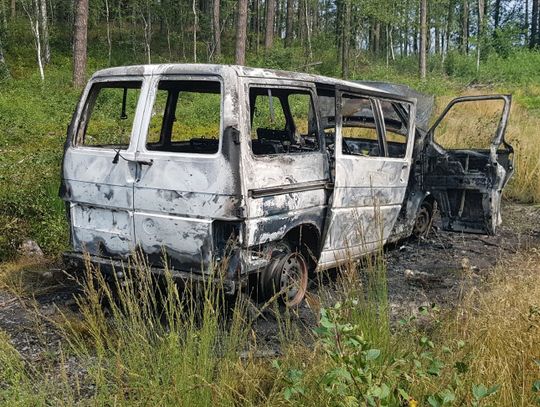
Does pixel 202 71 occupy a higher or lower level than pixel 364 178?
higher

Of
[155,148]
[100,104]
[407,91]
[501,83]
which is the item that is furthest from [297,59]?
[155,148]

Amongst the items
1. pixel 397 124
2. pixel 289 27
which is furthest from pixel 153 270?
pixel 289 27

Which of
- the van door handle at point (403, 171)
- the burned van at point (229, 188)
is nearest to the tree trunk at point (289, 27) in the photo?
the van door handle at point (403, 171)

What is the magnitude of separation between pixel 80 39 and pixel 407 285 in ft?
56.0

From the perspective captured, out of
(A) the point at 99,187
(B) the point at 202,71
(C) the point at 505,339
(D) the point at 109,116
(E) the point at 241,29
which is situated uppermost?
(E) the point at 241,29

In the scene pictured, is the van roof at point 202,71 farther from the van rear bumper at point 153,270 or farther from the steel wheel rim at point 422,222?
the steel wheel rim at point 422,222

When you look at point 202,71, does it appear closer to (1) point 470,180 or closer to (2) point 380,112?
(2) point 380,112

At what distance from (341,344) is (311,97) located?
3.10 metres

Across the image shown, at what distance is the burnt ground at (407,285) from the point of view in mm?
4320

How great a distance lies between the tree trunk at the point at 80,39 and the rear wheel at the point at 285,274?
54.4ft

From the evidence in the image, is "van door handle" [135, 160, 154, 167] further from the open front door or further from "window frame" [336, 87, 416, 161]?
the open front door

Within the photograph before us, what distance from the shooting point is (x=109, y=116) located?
15836 millimetres

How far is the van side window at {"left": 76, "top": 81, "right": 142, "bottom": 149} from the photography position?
5098mm

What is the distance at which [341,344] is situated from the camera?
2.47 meters
